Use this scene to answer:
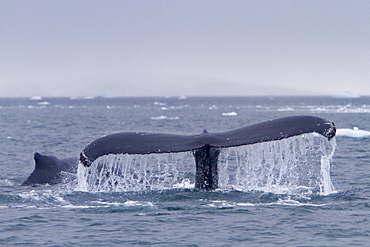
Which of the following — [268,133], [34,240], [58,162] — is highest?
[268,133]

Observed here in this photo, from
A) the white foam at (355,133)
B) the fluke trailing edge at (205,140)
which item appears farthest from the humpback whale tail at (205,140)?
the white foam at (355,133)

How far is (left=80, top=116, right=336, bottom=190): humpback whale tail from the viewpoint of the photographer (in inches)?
317

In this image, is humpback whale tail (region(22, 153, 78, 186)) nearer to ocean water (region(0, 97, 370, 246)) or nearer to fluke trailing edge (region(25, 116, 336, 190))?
ocean water (region(0, 97, 370, 246))

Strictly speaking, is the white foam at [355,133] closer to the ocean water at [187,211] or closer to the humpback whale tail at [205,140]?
the ocean water at [187,211]

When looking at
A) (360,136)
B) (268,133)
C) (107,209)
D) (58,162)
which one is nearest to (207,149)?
(268,133)

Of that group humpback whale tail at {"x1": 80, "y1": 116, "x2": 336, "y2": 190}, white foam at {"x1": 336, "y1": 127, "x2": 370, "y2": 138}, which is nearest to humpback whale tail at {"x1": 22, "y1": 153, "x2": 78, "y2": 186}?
humpback whale tail at {"x1": 80, "y1": 116, "x2": 336, "y2": 190}

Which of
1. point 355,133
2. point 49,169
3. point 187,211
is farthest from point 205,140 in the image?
point 355,133

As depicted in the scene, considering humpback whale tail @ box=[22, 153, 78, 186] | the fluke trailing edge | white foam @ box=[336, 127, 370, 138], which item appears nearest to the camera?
the fluke trailing edge

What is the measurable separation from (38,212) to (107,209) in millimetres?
1220

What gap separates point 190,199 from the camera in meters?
10.8

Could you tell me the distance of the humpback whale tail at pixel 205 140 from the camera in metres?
8.06

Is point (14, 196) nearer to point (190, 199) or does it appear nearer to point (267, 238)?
point (190, 199)

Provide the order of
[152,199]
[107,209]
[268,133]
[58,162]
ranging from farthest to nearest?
[58,162] < [152,199] < [107,209] < [268,133]

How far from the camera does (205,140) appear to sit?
894 cm
